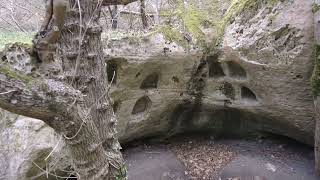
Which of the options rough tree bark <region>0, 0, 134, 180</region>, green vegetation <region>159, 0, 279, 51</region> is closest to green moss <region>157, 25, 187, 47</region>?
green vegetation <region>159, 0, 279, 51</region>

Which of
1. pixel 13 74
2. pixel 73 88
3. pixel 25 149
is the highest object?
pixel 13 74

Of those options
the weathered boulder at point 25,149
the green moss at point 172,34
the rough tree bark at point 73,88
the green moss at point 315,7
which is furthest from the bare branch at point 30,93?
the green moss at point 315,7

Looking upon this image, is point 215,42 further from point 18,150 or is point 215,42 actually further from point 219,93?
point 18,150

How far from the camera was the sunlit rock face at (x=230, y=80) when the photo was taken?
6.15 meters

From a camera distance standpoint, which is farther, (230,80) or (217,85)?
(217,85)

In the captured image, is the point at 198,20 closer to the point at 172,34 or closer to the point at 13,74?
the point at 172,34

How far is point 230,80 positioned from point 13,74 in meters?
5.08

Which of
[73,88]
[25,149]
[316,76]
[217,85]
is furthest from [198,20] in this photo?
[73,88]

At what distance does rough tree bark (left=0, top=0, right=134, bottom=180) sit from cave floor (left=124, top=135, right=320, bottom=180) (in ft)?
8.54

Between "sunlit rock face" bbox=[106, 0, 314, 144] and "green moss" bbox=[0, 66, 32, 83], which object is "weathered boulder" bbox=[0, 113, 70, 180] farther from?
"green moss" bbox=[0, 66, 32, 83]

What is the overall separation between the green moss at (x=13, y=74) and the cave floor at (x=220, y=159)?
4.17 metres

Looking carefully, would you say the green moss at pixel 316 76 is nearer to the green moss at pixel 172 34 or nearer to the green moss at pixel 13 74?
the green moss at pixel 172 34

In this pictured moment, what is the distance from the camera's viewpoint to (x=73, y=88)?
3.54 m

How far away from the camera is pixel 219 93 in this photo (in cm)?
748
